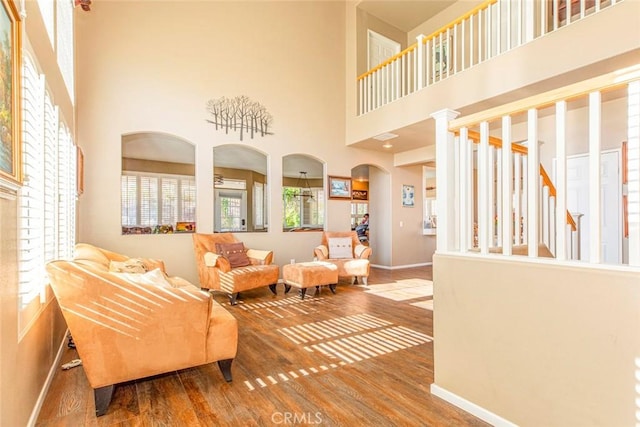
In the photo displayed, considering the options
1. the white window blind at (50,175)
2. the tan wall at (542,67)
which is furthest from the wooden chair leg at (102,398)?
the tan wall at (542,67)

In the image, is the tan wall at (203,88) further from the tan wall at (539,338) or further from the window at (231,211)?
the tan wall at (539,338)

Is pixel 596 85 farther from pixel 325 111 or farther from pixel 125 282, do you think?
pixel 325 111

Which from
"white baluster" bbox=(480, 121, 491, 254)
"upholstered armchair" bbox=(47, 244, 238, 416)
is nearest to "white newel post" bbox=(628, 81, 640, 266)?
"white baluster" bbox=(480, 121, 491, 254)

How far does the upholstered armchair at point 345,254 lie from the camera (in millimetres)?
5227

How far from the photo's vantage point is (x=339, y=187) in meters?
6.30

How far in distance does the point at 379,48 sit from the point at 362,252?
437cm

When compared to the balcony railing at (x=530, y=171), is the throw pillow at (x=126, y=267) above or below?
below

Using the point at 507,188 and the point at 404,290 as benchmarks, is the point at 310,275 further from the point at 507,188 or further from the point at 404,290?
the point at 507,188

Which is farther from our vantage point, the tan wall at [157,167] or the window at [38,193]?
the tan wall at [157,167]

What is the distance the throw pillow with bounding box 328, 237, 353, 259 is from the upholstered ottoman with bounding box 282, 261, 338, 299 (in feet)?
2.49

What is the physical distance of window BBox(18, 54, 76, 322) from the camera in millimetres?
1645

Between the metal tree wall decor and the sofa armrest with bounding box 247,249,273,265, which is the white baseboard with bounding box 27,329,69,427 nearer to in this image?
the sofa armrest with bounding box 247,249,273,265

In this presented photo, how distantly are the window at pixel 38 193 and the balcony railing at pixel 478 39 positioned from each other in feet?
14.2

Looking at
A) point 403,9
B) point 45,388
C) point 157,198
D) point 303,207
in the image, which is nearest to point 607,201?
point 403,9
